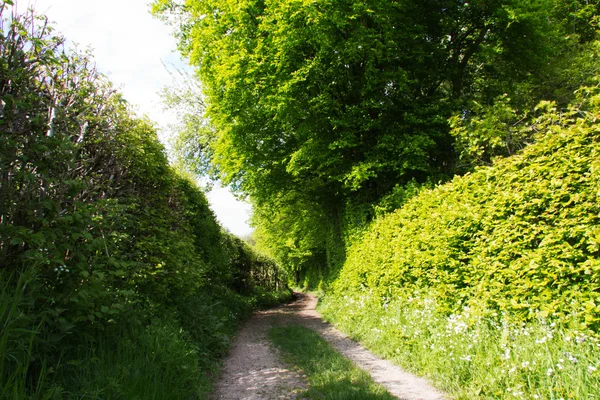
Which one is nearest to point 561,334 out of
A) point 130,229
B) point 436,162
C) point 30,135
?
point 30,135

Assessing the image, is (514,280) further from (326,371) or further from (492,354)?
(326,371)

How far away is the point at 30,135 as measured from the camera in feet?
9.55

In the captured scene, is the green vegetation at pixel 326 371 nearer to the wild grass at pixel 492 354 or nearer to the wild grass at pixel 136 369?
the wild grass at pixel 492 354

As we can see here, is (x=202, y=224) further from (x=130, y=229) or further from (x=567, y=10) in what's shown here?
(x=567, y=10)

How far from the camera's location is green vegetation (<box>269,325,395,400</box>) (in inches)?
175

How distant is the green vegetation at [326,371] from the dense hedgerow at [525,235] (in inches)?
79.7

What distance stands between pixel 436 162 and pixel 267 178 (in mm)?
6893

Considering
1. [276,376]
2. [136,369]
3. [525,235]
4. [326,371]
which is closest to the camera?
[136,369]

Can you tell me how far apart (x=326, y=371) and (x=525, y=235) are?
12.3 ft

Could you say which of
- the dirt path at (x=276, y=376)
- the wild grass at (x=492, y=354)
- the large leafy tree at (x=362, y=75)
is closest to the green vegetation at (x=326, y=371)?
the dirt path at (x=276, y=376)

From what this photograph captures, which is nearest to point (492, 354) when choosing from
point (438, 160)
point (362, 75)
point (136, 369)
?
point (136, 369)

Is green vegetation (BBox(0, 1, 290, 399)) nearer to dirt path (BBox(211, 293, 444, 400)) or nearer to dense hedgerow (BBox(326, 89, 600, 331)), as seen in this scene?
dirt path (BBox(211, 293, 444, 400))

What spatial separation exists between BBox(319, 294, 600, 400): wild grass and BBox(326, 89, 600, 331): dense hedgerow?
0.74ft

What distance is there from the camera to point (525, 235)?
14.4 feet
